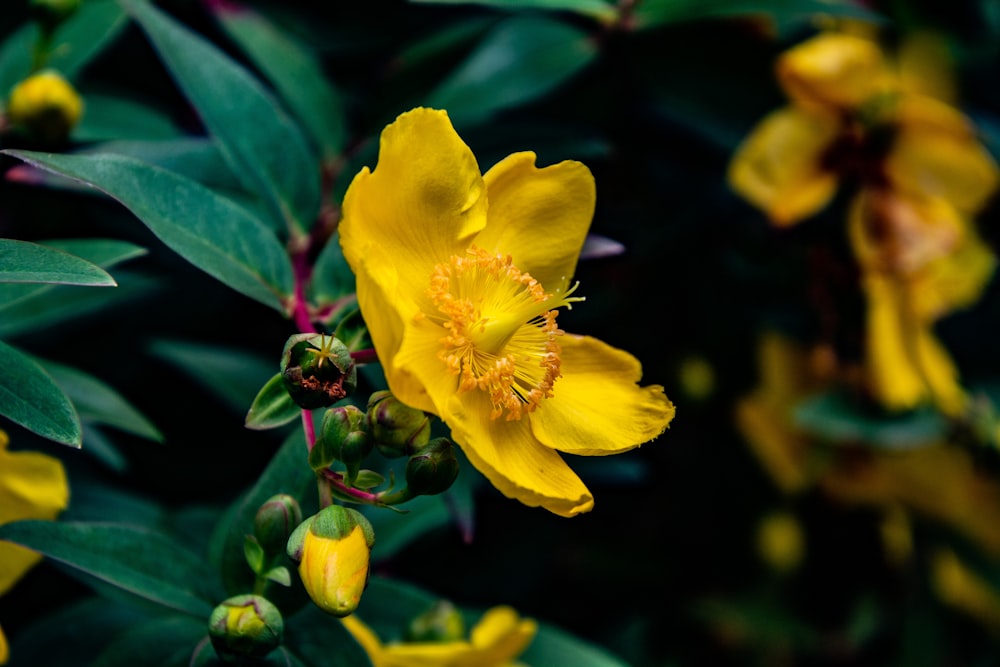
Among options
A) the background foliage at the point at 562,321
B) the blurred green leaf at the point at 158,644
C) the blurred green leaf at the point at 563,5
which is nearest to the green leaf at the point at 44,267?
the background foliage at the point at 562,321

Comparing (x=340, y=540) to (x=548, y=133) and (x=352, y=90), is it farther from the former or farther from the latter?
(x=352, y=90)

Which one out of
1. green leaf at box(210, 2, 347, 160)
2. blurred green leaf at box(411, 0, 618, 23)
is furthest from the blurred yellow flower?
green leaf at box(210, 2, 347, 160)

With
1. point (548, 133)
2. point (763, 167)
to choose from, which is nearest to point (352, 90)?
point (548, 133)

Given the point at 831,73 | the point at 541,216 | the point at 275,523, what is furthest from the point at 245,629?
the point at 831,73

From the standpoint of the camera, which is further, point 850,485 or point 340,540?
point 850,485

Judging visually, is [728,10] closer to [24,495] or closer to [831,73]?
[831,73]

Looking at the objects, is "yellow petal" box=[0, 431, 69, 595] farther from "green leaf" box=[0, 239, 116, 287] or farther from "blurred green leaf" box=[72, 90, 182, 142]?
"blurred green leaf" box=[72, 90, 182, 142]

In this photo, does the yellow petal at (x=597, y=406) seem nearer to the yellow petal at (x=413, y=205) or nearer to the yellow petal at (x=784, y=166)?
the yellow petal at (x=413, y=205)
